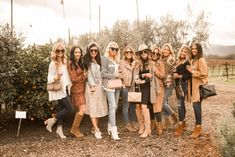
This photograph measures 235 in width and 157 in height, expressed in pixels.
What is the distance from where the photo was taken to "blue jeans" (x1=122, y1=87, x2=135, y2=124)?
34.9 feet

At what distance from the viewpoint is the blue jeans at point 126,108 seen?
34.9ft

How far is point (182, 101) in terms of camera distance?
10.1 metres

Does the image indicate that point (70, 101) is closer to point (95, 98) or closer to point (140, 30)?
point (95, 98)

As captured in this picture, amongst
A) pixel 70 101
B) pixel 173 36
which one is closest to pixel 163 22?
pixel 173 36

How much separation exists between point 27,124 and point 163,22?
21.7m

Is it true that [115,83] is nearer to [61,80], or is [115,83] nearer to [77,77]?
[77,77]

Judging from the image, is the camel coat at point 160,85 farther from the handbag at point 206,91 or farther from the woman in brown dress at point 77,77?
the woman in brown dress at point 77,77

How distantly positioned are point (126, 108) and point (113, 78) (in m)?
1.05

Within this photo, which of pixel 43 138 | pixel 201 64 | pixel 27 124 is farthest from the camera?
pixel 27 124

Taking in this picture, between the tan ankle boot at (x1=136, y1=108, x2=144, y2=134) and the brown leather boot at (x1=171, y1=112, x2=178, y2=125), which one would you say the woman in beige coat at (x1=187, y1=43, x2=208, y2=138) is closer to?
the tan ankle boot at (x1=136, y1=108, x2=144, y2=134)

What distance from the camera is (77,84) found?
988cm

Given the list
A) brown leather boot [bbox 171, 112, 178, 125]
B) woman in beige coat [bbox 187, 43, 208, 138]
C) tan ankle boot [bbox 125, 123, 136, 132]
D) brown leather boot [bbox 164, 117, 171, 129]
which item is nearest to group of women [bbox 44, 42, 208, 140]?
woman in beige coat [bbox 187, 43, 208, 138]

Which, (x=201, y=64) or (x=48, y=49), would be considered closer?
(x=201, y=64)

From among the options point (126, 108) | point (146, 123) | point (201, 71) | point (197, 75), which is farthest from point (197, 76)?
point (126, 108)
